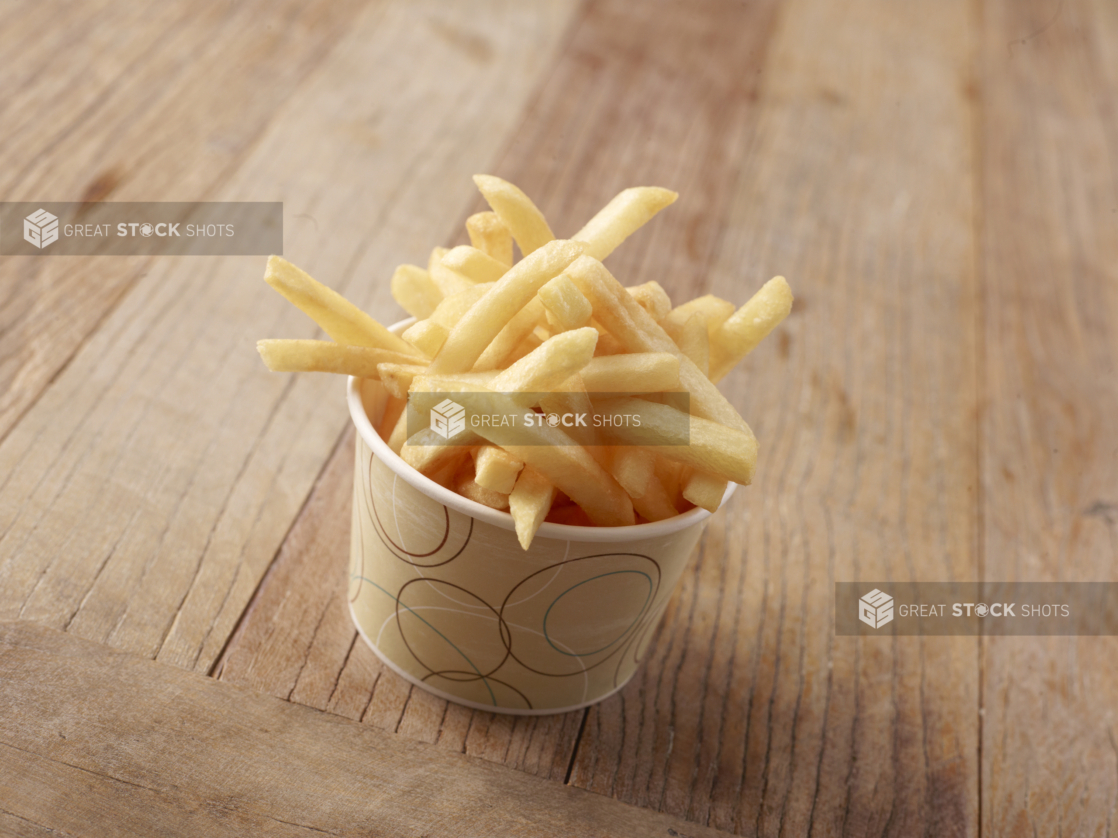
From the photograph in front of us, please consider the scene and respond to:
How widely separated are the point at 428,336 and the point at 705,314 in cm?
30

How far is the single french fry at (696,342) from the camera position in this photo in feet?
3.15

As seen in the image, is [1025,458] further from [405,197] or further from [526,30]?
[526,30]

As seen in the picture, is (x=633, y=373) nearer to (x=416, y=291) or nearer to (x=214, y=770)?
(x=416, y=291)

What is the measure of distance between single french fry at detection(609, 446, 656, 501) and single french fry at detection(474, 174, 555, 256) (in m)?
0.26

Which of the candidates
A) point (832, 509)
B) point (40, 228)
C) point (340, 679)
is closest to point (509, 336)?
point (340, 679)

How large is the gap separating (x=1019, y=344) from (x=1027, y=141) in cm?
90

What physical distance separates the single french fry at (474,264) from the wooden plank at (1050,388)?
870mm

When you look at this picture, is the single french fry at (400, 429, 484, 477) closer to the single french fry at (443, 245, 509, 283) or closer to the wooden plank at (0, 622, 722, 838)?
the single french fry at (443, 245, 509, 283)

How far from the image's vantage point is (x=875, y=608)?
135 cm

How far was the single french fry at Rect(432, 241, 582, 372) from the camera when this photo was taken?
2.89 ft

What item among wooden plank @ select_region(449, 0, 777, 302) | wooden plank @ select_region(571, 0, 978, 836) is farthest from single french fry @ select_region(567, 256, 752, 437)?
wooden plank @ select_region(449, 0, 777, 302)

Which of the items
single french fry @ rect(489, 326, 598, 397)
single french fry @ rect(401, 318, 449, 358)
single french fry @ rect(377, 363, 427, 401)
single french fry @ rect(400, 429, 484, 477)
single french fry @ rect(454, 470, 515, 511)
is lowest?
single french fry @ rect(454, 470, 515, 511)

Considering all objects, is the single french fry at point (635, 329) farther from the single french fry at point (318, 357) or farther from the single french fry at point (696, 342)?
the single french fry at point (318, 357)

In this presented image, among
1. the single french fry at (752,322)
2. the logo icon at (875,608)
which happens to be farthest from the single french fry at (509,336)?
the logo icon at (875,608)
